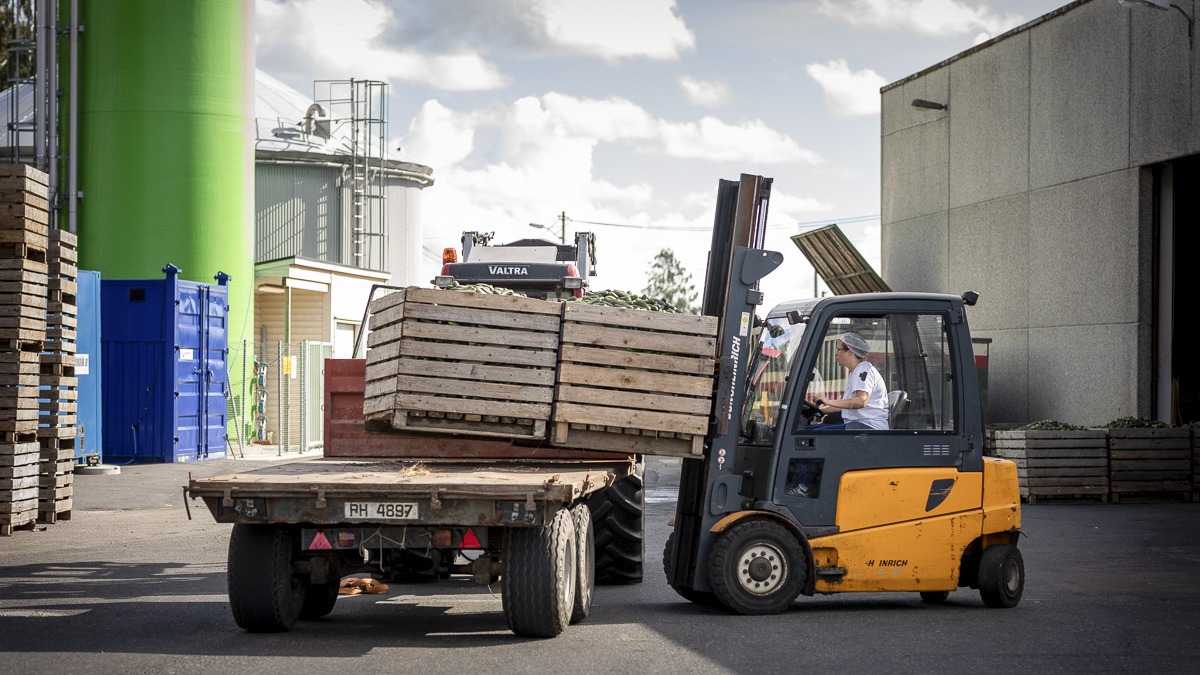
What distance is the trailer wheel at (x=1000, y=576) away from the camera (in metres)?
9.13

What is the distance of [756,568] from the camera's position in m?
8.67

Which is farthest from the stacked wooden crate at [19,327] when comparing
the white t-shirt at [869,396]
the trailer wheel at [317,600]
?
the white t-shirt at [869,396]

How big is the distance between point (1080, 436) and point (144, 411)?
607 inches

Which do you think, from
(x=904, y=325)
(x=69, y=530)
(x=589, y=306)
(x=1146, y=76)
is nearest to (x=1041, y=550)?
(x=904, y=325)

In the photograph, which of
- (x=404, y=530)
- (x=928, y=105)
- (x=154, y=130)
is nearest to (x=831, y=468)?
(x=404, y=530)

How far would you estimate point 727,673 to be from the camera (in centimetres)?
688

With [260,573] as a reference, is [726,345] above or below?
above

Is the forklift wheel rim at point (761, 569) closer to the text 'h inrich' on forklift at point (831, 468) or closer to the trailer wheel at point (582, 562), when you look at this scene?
the text 'h inrich' on forklift at point (831, 468)

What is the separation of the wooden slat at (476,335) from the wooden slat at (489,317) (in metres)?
0.05

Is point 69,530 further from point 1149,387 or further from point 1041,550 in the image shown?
point 1149,387

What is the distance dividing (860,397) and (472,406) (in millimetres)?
2739

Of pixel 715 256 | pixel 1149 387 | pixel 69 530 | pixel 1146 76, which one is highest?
pixel 1146 76

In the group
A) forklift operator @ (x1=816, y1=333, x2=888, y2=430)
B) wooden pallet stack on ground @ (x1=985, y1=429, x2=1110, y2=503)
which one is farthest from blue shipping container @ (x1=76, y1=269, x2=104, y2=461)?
wooden pallet stack on ground @ (x1=985, y1=429, x2=1110, y2=503)

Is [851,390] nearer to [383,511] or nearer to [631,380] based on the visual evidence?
[631,380]
